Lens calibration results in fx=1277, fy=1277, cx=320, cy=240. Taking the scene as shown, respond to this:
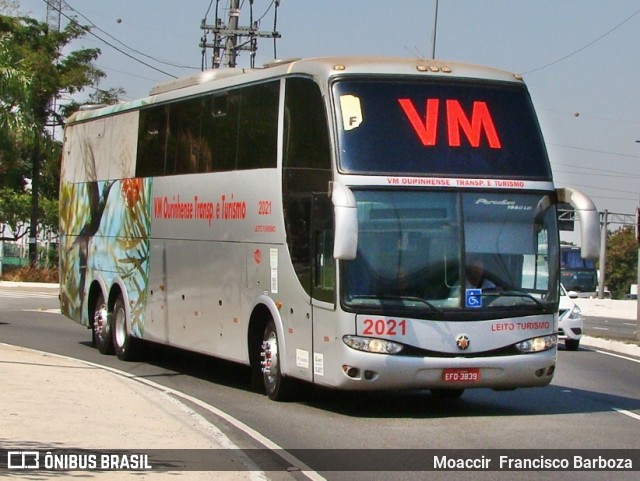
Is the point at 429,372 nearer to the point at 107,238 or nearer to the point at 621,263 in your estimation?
the point at 107,238

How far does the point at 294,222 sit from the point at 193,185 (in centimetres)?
372

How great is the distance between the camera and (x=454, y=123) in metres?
14.2

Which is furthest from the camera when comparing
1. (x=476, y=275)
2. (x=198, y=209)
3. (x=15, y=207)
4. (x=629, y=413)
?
(x=15, y=207)

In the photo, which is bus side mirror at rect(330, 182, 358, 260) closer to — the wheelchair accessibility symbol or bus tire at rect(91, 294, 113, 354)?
the wheelchair accessibility symbol

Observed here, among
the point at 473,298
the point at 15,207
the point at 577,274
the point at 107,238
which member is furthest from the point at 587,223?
the point at 577,274

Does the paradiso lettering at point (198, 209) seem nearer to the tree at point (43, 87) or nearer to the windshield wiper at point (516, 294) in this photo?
the windshield wiper at point (516, 294)

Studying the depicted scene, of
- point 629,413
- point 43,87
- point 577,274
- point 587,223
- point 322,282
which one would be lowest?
point 629,413

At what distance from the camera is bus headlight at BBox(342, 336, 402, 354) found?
44.1 feet

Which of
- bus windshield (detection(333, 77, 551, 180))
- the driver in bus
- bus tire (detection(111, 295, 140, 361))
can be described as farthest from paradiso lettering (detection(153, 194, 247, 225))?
the driver in bus

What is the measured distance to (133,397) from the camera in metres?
→ 14.6

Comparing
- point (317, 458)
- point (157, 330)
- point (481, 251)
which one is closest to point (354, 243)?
point (481, 251)

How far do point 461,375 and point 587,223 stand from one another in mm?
2102

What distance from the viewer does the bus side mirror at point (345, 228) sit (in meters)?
12.8

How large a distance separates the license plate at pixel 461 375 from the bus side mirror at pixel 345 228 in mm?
1739
